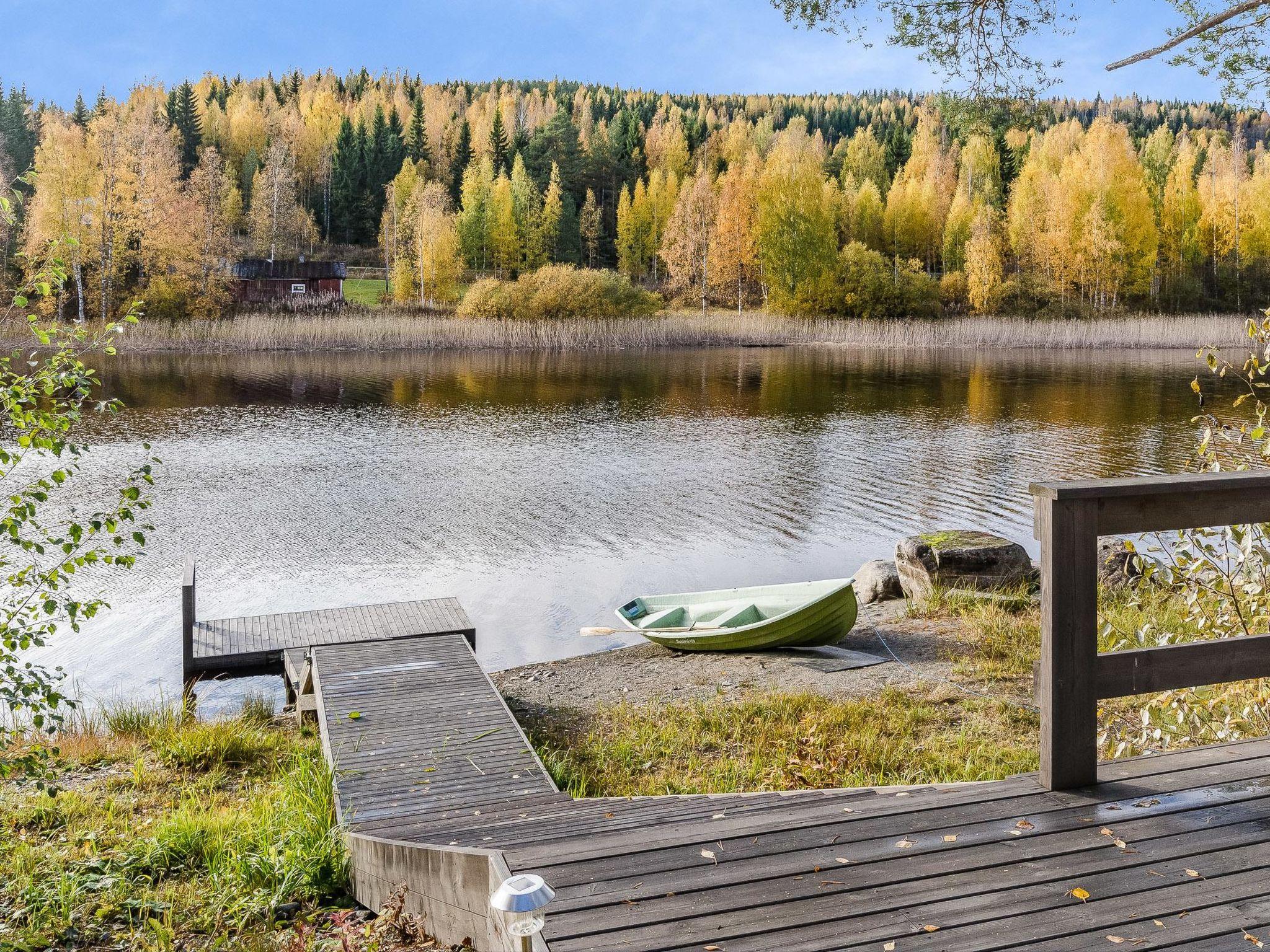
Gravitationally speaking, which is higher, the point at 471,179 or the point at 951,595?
the point at 471,179

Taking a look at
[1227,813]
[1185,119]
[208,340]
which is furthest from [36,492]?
[1185,119]

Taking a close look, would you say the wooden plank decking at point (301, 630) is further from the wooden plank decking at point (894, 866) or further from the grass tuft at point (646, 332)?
the grass tuft at point (646, 332)

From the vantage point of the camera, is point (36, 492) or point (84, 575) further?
point (84, 575)

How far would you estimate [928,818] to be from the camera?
3.32 metres

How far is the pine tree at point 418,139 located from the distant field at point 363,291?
16.6 meters

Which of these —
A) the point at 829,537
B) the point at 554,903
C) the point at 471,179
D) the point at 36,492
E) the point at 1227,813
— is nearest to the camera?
the point at 554,903

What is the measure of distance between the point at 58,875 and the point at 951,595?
29.5 ft

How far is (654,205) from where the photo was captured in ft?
241

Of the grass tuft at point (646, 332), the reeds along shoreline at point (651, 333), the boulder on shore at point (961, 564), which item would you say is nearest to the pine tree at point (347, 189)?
the grass tuft at point (646, 332)

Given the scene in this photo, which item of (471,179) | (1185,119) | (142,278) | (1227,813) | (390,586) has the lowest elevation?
(390,586)

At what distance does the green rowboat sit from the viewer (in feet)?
32.8

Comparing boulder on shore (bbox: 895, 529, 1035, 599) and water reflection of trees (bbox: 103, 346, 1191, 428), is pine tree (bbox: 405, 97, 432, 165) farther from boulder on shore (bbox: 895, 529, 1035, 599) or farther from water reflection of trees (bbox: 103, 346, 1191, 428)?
boulder on shore (bbox: 895, 529, 1035, 599)

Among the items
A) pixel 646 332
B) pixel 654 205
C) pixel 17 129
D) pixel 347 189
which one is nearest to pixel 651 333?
pixel 646 332

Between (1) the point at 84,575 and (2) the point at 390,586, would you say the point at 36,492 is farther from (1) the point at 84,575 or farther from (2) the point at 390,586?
(1) the point at 84,575
